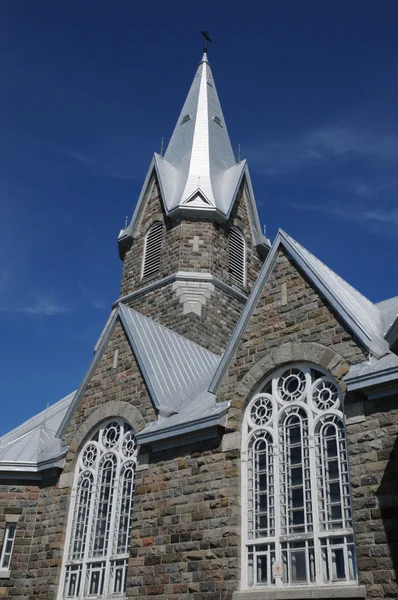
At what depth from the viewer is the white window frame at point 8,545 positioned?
14.8m

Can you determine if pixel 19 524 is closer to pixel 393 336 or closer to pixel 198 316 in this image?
pixel 198 316

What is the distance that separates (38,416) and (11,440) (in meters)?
1.90

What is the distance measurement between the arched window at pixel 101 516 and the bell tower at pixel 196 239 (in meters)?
6.59

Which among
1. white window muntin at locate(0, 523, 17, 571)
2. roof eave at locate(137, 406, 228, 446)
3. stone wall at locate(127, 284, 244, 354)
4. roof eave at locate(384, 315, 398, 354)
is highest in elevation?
stone wall at locate(127, 284, 244, 354)

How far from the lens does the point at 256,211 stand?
26062 mm

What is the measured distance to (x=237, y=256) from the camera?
24047 mm

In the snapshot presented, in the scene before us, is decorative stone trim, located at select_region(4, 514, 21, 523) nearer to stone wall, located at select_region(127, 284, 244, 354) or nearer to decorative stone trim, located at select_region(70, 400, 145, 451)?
decorative stone trim, located at select_region(70, 400, 145, 451)

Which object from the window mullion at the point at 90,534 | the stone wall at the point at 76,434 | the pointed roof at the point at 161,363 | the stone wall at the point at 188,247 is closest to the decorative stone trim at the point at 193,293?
the stone wall at the point at 188,247

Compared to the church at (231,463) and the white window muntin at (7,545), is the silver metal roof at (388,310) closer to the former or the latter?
the church at (231,463)

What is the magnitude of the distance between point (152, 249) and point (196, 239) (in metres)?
2.05

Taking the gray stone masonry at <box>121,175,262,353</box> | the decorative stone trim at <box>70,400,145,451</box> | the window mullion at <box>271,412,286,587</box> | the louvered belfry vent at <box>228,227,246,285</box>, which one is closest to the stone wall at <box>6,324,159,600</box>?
the decorative stone trim at <box>70,400,145,451</box>

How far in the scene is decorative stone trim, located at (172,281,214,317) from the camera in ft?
69.2

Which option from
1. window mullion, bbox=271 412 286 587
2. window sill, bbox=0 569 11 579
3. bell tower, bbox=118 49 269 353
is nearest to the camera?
window mullion, bbox=271 412 286 587

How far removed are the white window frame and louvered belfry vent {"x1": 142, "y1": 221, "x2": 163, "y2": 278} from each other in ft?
35.4
